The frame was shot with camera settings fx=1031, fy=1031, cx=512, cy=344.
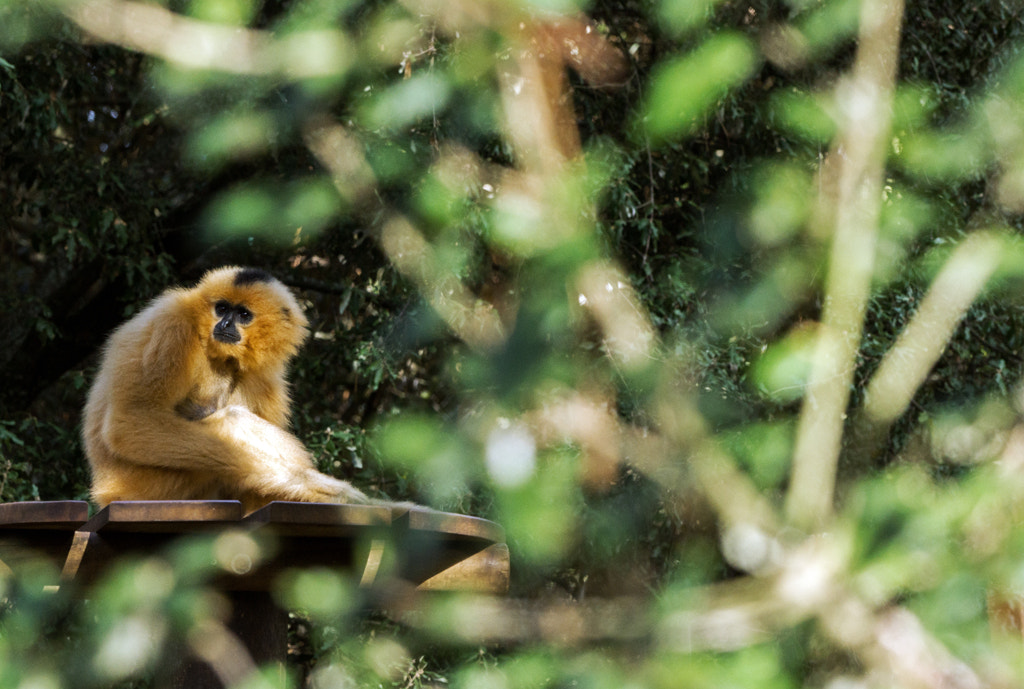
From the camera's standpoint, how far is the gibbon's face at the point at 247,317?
324 cm

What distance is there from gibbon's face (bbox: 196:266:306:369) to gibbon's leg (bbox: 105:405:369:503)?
48 centimetres

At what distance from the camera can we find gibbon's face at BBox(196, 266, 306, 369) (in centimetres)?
324

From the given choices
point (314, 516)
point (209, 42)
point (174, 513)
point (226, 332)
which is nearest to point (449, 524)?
point (314, 516)

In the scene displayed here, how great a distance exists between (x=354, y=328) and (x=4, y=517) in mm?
2832

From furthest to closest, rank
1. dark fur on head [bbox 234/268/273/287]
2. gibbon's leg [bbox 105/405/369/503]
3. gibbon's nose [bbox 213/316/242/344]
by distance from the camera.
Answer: dark fur on head [bbox 234/268/273/287], gibbon's nose [bbox 213/316/242/344], gibbon's leg [bbox 105/405/369/503]

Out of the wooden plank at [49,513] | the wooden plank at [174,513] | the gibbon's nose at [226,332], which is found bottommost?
the wooden plank at [49,513]

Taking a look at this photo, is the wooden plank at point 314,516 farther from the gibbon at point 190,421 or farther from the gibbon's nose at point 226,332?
the gibbon's nose at point 226,332

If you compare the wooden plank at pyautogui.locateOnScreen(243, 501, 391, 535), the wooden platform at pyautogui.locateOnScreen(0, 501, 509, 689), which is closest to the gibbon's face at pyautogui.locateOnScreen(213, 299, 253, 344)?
the wooden platform at pyautogui.locateOnScreen(0, 501, 509, 689)

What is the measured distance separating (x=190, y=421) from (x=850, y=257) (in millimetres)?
2345

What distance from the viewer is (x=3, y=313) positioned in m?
4.57

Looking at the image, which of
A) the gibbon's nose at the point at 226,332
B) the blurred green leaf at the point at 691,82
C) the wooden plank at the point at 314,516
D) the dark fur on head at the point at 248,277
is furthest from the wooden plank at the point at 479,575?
the blurred green leaf at the point at 691,82

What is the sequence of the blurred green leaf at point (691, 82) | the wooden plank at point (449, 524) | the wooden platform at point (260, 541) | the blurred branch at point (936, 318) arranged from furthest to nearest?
the wooden platform at point (260, 541)
the wooden plank at point (449, 524)
the blurred branch at point (936, 318)
the blurred green leaf at point (691, 82)

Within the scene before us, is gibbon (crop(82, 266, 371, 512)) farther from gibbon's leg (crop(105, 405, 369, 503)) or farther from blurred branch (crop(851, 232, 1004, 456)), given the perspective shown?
blurred branch (crop(851, 232, 1004, 456))

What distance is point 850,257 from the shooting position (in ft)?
2.54
